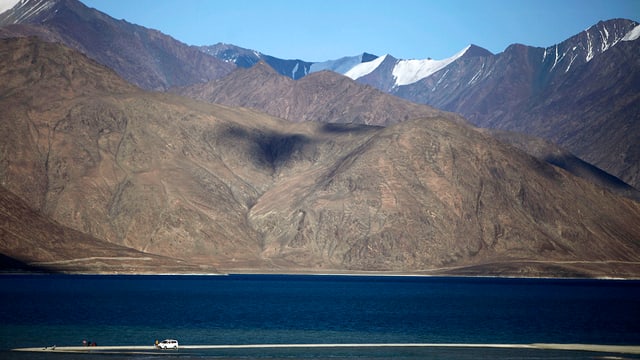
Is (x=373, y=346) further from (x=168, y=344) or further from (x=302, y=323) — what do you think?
(x=302, y=323)

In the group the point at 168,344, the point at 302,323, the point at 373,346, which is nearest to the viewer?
the point at 168,344

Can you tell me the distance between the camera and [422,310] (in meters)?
173

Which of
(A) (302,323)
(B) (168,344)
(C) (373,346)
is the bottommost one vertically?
(C) (373,346)

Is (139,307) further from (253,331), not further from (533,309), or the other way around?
(533,309)

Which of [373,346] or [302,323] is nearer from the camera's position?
[373,346]

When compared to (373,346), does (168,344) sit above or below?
above

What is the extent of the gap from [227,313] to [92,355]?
185 feet

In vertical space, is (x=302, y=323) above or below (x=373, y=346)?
above

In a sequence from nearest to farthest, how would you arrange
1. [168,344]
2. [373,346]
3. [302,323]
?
[168,344] → [373,346] → [302,323]

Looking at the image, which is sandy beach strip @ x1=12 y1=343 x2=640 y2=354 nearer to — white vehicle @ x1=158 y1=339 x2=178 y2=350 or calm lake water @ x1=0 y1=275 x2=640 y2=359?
white vehicle @ x1=158 y1=339 x2=178 y2=350

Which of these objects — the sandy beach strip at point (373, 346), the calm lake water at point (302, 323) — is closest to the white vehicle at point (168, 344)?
the sandy beach strip at point (373, 346)

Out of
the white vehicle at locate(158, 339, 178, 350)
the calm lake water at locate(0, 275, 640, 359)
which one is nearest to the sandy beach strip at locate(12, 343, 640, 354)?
the white vehicle at locate(158, 339, 178, 350)

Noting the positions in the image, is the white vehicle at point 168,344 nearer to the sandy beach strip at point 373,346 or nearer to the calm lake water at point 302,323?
the sandy beach strip at point 373,346

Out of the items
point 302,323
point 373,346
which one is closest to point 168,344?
point 373,346
